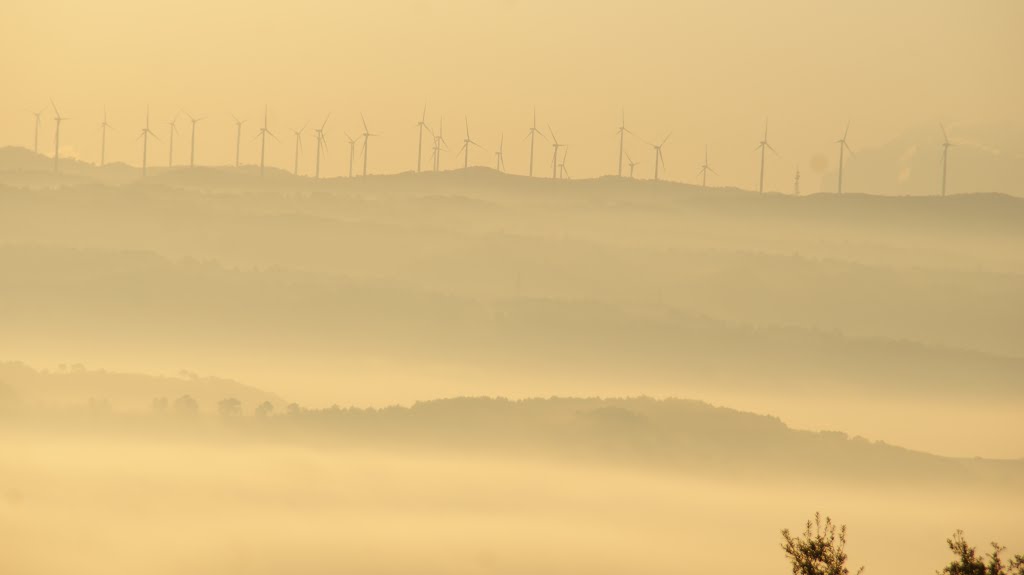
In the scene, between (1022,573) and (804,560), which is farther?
(804,560)

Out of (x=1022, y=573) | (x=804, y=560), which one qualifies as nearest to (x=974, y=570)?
(x=1022, y=573)

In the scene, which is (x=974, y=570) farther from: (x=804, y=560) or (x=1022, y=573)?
(x=804, y=560)

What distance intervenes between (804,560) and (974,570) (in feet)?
27.6

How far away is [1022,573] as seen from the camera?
6206 centimetres

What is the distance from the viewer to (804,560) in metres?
69.2

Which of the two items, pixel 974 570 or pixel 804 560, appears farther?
pixel 804 560

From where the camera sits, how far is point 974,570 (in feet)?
205

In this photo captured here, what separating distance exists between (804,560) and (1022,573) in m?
9.84

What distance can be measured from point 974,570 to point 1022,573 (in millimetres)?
1697
